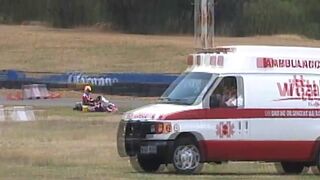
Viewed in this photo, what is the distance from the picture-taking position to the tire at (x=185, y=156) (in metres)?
19.4

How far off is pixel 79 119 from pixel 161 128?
18792 mm

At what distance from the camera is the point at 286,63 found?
2017 centimetres

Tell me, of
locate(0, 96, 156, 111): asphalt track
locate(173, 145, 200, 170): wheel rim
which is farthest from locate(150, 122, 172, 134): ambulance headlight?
locate(0, 96, 156, 111): asphalt track

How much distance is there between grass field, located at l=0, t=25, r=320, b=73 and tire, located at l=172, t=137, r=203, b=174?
46.4m

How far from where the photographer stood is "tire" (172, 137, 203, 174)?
19359 mm

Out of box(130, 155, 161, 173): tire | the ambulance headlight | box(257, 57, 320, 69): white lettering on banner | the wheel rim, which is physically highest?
box(257, 57, 320, 69): white lettering on banner

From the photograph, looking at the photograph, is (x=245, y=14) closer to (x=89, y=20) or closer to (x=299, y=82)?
(x=89, y=20)

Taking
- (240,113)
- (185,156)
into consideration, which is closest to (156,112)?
(185,156)

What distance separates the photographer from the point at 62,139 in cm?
2906

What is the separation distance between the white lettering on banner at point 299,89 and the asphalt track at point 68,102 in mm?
25596

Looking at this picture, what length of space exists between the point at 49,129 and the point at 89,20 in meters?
58.3

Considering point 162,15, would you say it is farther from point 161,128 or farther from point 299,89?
point 161,128

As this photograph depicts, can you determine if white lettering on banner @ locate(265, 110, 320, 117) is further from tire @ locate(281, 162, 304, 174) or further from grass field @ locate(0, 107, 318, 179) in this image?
tire @ locate(281, 162, 304, 174)

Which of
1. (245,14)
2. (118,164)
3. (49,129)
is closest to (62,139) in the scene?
(49,129)
